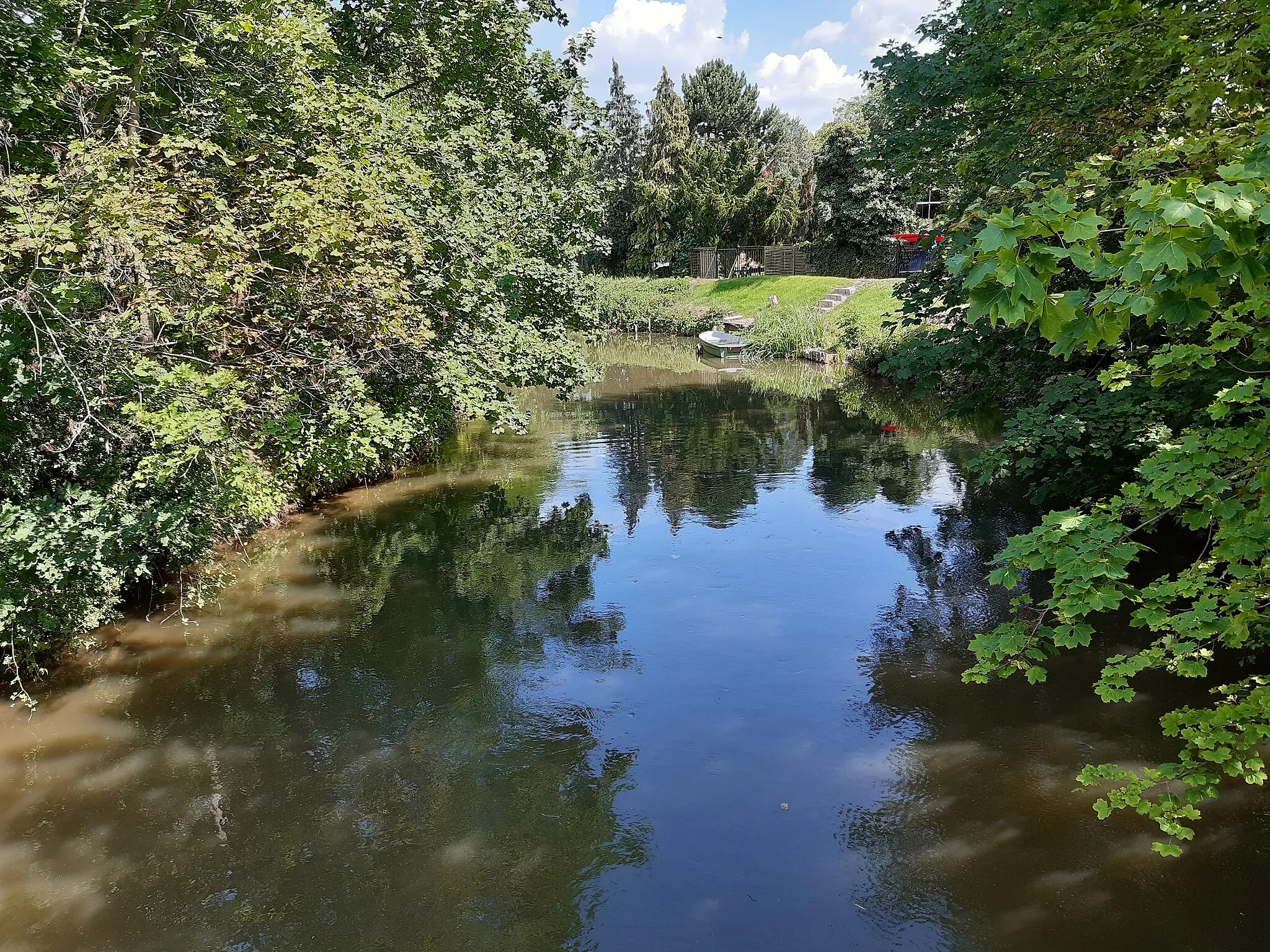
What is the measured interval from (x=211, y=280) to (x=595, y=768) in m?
6.32

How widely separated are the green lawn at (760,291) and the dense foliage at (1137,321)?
2792 cm

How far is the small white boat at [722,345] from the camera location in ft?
119

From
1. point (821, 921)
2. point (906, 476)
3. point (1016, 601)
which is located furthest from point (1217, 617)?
point (906, 476)

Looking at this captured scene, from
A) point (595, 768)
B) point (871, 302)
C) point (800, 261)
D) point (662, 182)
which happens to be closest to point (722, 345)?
point (871, 302)

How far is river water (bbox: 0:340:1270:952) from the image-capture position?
578 cm

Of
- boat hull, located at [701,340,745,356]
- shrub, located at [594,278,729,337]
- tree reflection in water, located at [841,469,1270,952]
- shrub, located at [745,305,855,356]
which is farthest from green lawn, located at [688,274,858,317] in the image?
tree reflection in water, located at [841,469,1270,952]

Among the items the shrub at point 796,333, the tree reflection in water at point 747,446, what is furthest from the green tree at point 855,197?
the tree reflection in water at point 747,446

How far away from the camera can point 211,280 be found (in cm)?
874

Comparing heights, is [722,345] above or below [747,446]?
above

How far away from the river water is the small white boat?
23410 millimetres

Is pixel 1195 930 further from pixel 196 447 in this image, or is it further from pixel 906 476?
pixel 906 476

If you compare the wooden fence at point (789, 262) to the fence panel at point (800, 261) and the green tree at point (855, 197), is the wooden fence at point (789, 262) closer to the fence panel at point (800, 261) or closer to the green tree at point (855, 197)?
the fence panel at point (800, 261)

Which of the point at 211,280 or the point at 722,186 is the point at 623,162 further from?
the point at 211,280

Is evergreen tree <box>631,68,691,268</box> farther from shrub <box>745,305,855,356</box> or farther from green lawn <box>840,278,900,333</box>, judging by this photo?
shrub <box>745,305,855,356</box>
